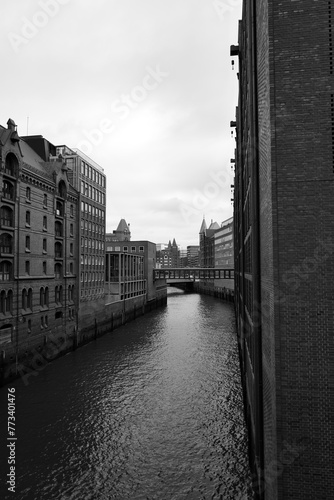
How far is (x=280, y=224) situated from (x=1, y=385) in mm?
22612

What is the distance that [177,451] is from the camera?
52.3ft

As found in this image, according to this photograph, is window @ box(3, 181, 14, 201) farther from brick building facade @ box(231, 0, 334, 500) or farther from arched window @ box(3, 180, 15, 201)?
brick building facade @ box(231, 0, 334, 500)

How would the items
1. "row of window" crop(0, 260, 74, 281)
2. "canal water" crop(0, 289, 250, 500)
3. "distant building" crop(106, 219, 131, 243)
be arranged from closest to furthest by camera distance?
1. "canal water" crop(0, 289, 250, 500)
2. "row of window" crop(0, 260, 74, 281)
3. "distant building" crop(106, 219, 131, 243)

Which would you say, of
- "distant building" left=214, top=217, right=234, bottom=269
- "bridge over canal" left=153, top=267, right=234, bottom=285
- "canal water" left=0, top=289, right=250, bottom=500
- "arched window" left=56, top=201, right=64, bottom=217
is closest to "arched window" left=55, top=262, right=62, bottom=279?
"arched window" left=56, top=201, right=64, bottom=217

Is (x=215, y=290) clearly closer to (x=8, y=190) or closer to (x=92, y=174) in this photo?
(x=92, y=174)

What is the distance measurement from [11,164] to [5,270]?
8583 mm

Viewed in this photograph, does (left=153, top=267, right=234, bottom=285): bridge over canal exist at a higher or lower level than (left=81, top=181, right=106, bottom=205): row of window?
lower

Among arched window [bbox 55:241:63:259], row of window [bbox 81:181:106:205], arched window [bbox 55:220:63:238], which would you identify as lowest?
arched window [bbox 55:241:63:259]

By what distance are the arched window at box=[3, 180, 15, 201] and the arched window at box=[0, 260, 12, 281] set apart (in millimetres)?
5166

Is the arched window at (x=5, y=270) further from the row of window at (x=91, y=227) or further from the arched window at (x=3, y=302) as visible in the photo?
the row of window at (x=91, y=227)

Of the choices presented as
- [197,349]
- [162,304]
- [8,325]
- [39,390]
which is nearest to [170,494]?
[39,390]

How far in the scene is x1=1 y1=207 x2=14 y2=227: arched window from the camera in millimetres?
25938

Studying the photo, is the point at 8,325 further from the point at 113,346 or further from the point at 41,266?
the point at 113,346

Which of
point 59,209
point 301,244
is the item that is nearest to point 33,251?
point 59,209
